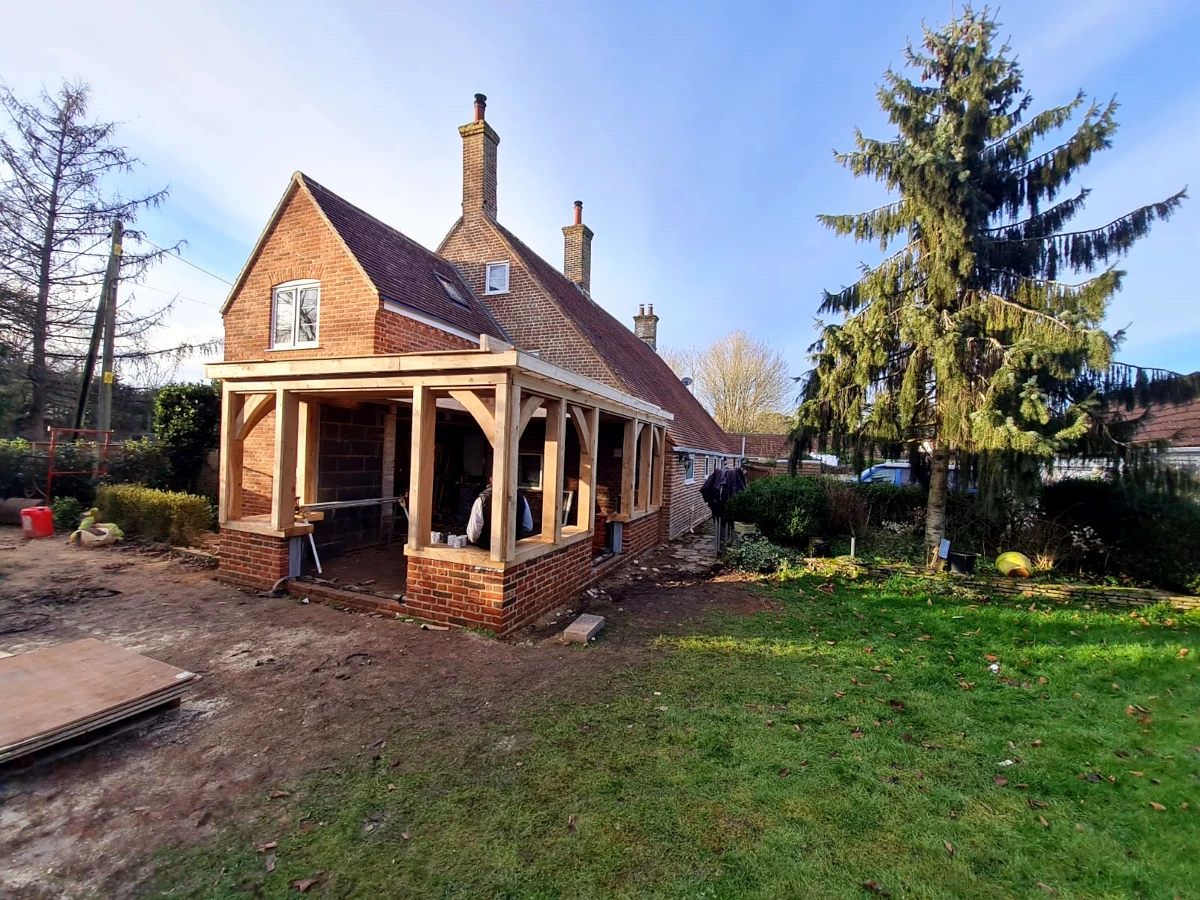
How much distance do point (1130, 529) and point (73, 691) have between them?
12.8 metres

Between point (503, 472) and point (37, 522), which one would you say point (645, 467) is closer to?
point (503, 472)

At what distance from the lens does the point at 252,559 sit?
680 centimetres

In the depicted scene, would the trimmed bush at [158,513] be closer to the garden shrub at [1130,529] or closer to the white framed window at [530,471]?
the white framed window at [530,471]

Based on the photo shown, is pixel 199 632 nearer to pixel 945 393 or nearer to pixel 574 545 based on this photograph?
pixel 574 545

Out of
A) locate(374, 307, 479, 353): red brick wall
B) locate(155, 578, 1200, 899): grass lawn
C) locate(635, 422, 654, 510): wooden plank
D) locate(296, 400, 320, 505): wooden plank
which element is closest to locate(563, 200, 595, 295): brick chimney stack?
locate(374, 307, 479, 353): red brick wall

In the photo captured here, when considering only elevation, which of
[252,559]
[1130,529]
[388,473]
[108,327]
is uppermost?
[108,327]

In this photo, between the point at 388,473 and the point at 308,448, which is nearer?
the point at 308,448

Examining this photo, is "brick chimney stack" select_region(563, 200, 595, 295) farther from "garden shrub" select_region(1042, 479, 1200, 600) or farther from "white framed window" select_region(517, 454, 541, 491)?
"garden shrub" select_region(1042, 479, 1200, 600)

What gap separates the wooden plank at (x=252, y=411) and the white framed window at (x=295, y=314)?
Result: 3.73 m

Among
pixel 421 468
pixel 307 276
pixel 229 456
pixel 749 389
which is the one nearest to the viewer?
pixel 421 468

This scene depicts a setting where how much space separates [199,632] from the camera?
5.28 metres

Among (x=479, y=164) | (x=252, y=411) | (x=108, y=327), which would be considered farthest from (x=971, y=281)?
(x=108, y=327)

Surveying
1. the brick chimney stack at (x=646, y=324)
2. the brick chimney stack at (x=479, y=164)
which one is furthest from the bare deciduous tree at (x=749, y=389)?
the brick chimney stack at (x=479, y=164)

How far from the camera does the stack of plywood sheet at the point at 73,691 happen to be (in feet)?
9.82
